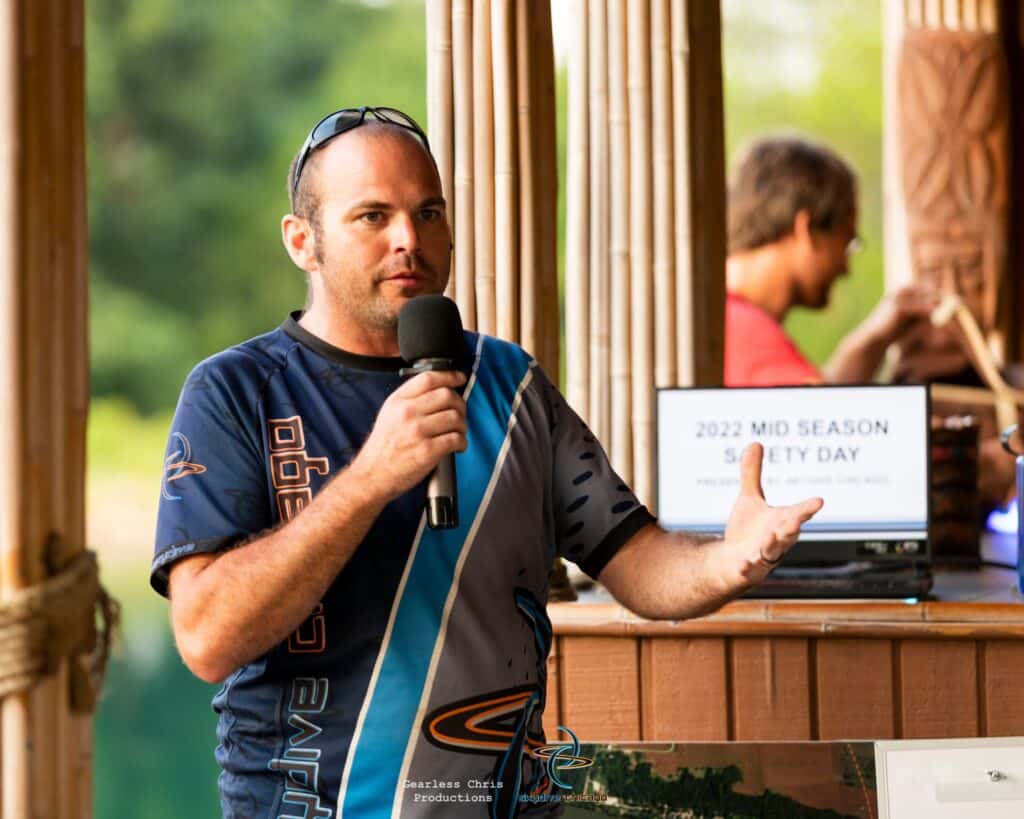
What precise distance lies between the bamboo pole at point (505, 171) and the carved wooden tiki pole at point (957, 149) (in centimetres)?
292

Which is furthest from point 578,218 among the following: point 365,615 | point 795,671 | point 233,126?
point 233,126

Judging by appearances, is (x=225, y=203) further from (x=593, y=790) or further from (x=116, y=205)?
(x=593, y=790)

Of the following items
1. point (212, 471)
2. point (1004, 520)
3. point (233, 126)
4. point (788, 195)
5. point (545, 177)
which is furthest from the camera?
point (233, 126)

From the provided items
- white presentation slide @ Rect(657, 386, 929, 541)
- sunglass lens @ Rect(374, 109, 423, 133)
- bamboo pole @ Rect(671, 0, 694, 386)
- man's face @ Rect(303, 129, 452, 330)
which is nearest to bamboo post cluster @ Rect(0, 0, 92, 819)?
man's face @ Rect(303, 129, 452, 330)

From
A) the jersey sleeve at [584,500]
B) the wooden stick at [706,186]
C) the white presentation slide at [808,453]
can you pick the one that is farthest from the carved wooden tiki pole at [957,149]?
the jersey sleeve at [584,500]

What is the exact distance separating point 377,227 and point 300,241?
0.38 ft

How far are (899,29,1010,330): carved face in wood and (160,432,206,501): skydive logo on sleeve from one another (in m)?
3.82

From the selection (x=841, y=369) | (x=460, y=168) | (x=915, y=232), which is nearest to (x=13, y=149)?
(x=460, y=168)

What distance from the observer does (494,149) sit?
2242mm

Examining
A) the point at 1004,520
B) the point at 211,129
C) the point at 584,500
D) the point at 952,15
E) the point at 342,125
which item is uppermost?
the point at 211,129

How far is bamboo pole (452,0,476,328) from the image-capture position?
2.21 meters

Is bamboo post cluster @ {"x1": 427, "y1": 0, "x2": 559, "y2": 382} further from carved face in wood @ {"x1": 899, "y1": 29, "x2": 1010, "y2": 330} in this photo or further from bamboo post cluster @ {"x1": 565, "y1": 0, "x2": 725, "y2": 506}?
carved face in wood @ {"x1": 899, "y1": 29, "x2": 1010, "y2": 330}

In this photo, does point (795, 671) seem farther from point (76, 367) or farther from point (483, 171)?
point (76, 367)

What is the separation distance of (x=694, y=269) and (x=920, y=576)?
2.69ft
